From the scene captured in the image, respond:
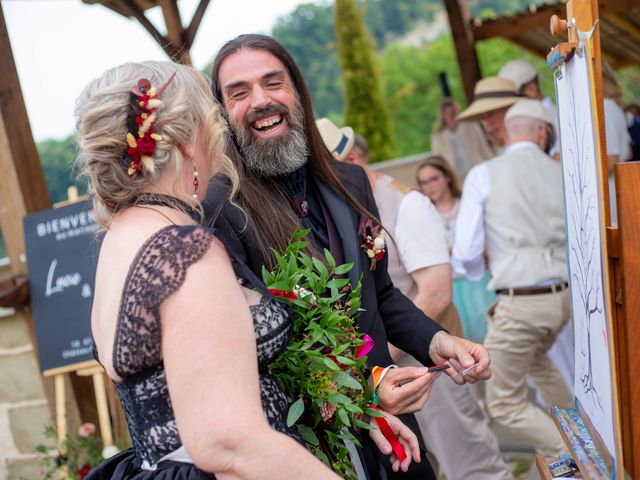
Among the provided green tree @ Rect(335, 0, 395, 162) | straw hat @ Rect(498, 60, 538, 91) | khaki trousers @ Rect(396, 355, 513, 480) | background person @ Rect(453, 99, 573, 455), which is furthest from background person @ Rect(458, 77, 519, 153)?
green tree @ Rect(335, 0, 395, 162)

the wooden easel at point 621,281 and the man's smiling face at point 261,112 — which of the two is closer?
the wooden easel at point 621,281

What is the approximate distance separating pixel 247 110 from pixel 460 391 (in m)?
1.81

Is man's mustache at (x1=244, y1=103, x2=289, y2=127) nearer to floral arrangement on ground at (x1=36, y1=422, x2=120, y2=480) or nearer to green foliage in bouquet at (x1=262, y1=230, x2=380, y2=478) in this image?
green foliage in bouquet at (x1=262, y1=230, x2=380, y2=478)

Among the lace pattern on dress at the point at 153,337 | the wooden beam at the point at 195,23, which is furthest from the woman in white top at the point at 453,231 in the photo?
the lace pattern on dress at the point at 153,337

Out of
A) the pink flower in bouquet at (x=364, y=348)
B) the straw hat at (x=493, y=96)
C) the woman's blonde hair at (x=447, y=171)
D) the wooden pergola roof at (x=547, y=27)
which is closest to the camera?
the pink flower in bouquet at (x=364, y=348)

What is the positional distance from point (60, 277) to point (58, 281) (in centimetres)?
2

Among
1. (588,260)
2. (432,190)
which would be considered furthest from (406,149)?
(588,260)

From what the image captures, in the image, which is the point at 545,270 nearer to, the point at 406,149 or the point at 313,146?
the point at 313,146

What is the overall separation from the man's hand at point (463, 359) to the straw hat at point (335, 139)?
1471 mm

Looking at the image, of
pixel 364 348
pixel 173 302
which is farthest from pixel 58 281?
pixel 173 302

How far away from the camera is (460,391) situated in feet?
11.8

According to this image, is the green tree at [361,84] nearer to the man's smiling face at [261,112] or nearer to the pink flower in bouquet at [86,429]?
the pink flower in bouquet at [86,429]

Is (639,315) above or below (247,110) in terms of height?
below

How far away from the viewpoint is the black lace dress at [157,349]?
4.94 ft
